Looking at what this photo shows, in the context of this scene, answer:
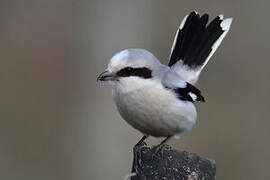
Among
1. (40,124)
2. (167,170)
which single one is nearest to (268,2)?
(40,124)

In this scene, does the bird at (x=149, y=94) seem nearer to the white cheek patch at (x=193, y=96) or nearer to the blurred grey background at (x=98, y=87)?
the white cheek patch at (x=193, y=96)

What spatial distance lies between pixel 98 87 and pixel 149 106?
3264 mm

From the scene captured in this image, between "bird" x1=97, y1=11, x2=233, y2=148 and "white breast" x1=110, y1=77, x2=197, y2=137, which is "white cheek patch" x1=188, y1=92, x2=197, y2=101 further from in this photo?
"white breast" x1=110, y1=77, x2=197, y2=137

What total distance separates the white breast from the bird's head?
2 centimetres

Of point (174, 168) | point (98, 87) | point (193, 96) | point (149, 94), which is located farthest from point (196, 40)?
point (98, 87)

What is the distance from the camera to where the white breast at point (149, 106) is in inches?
115

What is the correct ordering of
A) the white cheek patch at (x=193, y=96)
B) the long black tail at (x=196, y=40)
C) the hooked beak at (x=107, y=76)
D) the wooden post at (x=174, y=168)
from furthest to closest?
the long black tail at (x=196, y=40), the white cheek patch at (x=193, y=96), the hooked beak at (x=107, y=76), the wooden post at (x=174, y=168)

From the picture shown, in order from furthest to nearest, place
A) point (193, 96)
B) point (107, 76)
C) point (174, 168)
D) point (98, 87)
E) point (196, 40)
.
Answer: point (98, 87) → point (196, 40) → point (193, 96) → point (107, 76) → point (174, 168)

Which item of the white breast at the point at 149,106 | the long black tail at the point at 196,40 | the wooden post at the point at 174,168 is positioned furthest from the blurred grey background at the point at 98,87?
the wooden post at the point at 174,168

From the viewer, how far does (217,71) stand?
19.2 feet

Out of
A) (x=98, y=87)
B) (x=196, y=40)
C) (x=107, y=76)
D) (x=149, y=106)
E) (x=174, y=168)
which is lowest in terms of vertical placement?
(x=98, y=87)

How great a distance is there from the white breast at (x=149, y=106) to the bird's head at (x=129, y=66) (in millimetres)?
20

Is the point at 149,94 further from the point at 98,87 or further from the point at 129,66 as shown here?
the point at 98,87

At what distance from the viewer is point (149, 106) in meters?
2.91
